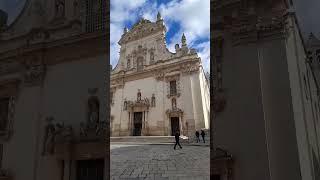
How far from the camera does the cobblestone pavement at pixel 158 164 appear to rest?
3.54 ft

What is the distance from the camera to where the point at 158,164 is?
1094 millimetres

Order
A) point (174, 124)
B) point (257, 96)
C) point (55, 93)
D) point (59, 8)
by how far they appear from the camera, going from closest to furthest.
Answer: point (174, 124) → point (257, 96) → point (55, 93) → point (59, 8)

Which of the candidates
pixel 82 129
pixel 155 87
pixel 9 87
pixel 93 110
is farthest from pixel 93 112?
pixel 155 87

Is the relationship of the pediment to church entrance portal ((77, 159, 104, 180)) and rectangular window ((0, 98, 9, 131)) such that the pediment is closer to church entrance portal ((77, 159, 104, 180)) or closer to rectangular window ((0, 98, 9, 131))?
church entrance portal ((77, 159, 104, 180))

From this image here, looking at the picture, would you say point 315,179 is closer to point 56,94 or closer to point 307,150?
point 307,150

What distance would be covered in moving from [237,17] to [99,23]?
86 centimetres

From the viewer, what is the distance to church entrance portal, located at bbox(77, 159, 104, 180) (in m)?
1.99

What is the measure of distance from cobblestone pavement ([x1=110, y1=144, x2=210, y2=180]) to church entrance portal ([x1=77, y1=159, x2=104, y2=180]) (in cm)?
91

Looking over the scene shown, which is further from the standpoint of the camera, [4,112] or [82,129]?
[4,112]

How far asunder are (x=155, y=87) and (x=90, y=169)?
1.04 m

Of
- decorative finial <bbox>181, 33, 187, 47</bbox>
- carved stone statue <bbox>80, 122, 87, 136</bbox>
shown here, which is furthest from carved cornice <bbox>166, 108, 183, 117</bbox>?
carved stone statue <bbox>80, 122, 87, 136</bbox>

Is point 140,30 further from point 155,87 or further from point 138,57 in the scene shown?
point 155,87

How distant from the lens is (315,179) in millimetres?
1877

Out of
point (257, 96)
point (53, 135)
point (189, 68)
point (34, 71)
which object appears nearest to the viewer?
point (189, 68)
